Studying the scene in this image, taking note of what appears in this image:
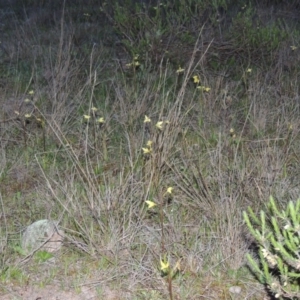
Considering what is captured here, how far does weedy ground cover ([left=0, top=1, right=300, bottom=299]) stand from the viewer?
2.96 metres

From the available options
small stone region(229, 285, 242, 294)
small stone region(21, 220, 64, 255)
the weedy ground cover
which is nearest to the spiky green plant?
small stone region(229, 285, 242, 294)

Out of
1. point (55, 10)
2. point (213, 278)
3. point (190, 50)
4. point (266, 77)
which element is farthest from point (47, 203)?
point (55, 10)

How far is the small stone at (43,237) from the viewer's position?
3.09 metres

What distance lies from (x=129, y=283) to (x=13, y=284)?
55 cm

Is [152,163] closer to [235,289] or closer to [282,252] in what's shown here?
[235,289]

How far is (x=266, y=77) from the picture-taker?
4.68 meters

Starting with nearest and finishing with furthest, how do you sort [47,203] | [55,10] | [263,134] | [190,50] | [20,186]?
[47,203]
[20,186]
[263,134]
[190,50]
[55,10]

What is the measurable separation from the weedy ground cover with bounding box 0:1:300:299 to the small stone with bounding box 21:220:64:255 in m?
0.05

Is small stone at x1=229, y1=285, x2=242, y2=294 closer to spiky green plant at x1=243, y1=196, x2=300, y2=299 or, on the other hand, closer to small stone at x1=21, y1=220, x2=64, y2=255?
spiky green plant at x1=243, y1=196, x2=300, y2=299

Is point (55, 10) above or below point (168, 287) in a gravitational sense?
below

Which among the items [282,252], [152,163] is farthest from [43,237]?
[282,252]

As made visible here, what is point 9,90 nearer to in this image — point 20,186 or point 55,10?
point 20,186

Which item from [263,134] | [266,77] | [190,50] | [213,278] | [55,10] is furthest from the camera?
[55,10]

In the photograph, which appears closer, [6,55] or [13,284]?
[13,284]
